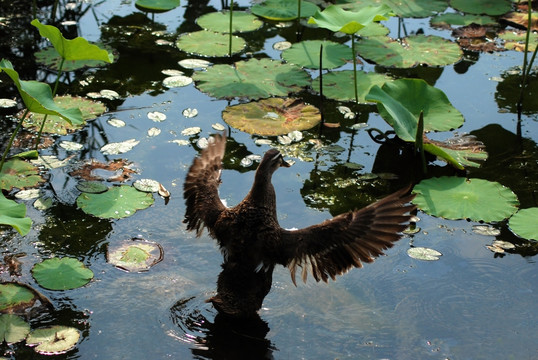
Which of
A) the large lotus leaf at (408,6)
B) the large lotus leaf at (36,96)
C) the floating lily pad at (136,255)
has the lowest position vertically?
the floating lily pad at (136,255)

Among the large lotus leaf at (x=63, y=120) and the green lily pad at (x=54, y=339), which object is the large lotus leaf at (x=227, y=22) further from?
the green lily pad at (x=54, y=339)

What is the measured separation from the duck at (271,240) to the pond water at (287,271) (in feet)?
0.87

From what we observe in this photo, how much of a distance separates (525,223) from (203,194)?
2.55 meters

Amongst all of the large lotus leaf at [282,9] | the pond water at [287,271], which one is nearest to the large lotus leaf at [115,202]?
the pond water at [287,271]

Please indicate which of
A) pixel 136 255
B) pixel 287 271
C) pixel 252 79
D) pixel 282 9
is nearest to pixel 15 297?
pixel 136 255

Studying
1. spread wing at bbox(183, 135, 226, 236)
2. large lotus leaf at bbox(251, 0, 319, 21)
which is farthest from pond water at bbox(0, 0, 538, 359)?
large lotus leaf at bbox(251, 0, 319, 21)

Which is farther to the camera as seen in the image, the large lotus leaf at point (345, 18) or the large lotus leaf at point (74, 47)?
the large lotus leaf at point (345, 18)

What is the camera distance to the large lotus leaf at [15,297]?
4.74 meters

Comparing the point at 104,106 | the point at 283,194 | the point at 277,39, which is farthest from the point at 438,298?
the point at 277,39

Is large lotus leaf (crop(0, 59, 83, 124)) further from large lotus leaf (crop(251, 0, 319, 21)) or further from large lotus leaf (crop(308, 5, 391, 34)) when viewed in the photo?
large lotus leaf (crop(251, 0, 319, 21))

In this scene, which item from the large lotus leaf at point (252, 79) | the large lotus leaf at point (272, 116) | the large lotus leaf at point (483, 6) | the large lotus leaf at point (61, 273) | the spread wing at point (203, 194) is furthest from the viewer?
the large lotus leaf at point (483, 6)

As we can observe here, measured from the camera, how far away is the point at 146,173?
250 inches

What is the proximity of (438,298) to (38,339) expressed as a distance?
272 cm

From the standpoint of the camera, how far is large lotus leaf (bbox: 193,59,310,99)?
746 centimetres
